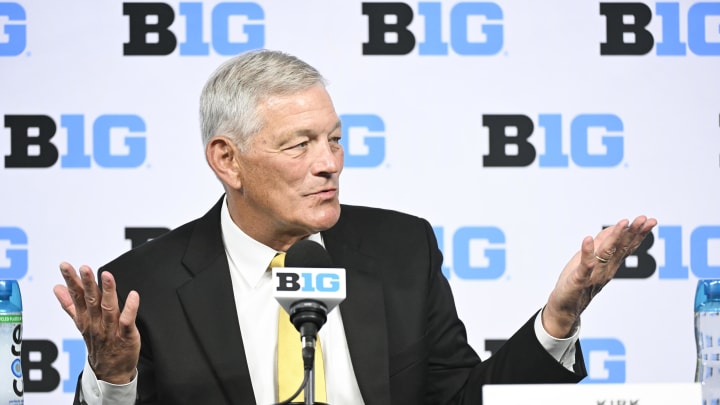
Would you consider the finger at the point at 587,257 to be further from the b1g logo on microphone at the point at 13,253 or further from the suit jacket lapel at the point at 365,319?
the b1g logo on microphone at the point at 13,253

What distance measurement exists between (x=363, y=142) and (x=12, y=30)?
4.17 feet

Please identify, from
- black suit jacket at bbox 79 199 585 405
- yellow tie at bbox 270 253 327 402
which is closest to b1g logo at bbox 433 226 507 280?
black suit jacket at bbox 79 199 585 405

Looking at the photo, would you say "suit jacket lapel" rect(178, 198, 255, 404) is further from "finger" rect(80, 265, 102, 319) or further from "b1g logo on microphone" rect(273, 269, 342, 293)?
"b1g logo on microphone" rect(273, 269, 342, 293)

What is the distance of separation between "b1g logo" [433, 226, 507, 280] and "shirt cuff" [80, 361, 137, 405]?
1.56 m

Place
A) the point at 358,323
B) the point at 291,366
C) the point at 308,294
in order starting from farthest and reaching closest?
the point at 358,323 < the point at 291,366 < the point at 308,294

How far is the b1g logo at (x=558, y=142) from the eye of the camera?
3.49 meters

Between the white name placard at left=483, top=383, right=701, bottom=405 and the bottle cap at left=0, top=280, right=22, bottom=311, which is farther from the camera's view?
the bottle cap at left=0, top=280, right=22, bottom=311

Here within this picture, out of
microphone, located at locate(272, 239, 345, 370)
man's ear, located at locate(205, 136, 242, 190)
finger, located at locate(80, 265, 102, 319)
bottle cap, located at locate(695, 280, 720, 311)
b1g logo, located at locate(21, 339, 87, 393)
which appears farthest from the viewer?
b1g logo, located at locate(21, 339, 87, 393)

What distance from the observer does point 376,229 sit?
2721 mm

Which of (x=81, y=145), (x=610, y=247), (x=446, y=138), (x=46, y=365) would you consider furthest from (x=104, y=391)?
(x=446, y=138)

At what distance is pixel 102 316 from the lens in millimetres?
1979

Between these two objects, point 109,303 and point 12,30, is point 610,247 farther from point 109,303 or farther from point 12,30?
point 12,30

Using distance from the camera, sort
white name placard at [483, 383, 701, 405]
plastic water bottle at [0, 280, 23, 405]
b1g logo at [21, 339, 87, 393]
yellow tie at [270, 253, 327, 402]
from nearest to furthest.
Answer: white name placard at [483, 383, 701, 405], plastic water bottle at [0, 280, 23, 405], yellow tie at [270, 253, 327, 402], b1g logo at [21, 339, 87, 393]

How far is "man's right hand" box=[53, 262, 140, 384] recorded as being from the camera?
1959 millimetres
